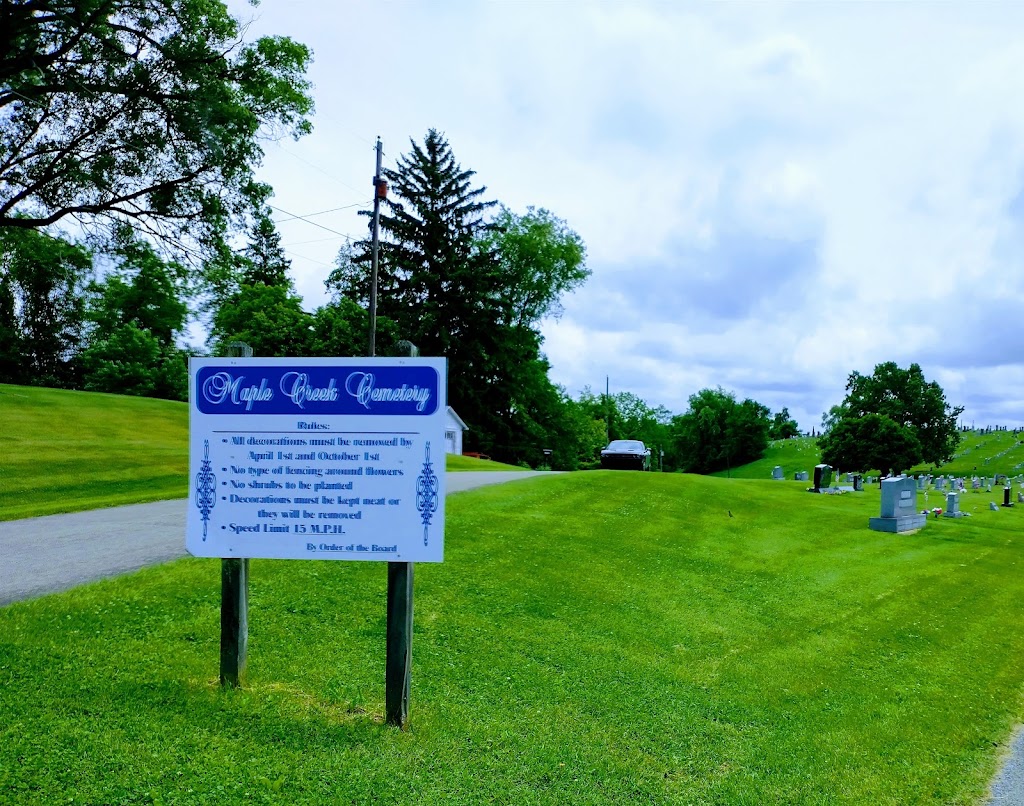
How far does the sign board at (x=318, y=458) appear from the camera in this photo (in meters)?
5.16

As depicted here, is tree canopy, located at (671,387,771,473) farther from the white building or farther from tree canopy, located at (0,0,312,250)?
tree canopy, located at (0,0,312,250)

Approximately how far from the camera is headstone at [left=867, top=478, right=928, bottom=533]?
18469mm

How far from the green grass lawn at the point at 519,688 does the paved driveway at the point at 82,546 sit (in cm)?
70

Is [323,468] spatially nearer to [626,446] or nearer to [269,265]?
[626,446]

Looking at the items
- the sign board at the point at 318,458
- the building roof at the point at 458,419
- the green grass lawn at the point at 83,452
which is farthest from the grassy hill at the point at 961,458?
the sign board at the point at 318,458

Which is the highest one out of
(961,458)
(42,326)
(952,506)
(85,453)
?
(42,326)

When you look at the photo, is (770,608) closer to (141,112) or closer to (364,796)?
(364,796)

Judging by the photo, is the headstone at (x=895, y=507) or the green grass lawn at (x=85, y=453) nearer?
the green grass lawn at (x=85, y=453)

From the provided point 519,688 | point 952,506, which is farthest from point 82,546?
point 952,506

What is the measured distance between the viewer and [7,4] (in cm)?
1595

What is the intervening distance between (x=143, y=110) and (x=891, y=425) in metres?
57.9

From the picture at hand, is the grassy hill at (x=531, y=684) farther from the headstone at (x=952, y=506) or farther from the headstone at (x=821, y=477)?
the headstone at (x=821, y=477)

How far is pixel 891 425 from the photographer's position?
5809 centimetres

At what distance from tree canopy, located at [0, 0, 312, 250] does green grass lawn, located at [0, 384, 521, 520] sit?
6859 millimetres
